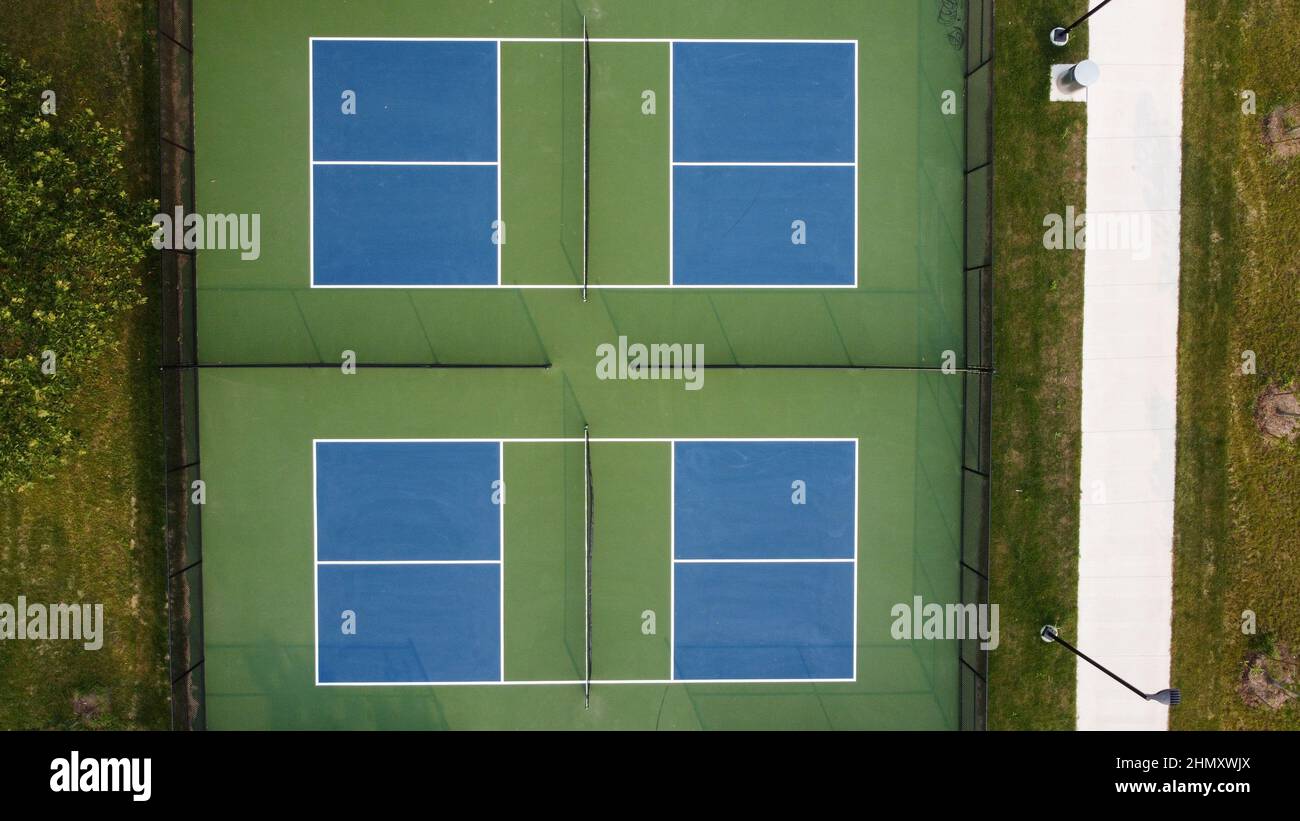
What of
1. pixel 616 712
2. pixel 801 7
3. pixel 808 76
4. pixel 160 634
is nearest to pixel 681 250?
pixel 808 76

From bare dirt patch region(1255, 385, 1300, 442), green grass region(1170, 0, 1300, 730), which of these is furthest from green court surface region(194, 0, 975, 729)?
bare dirt patch region(1255, 385, 1300, 442)

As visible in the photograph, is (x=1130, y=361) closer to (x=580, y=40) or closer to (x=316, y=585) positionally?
(x=580, y=40)

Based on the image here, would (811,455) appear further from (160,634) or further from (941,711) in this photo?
(160,634)

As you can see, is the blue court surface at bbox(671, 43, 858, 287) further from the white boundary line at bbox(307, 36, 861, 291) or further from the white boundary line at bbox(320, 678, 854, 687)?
the white boundary line at bbox(320, 678, 854, 687)

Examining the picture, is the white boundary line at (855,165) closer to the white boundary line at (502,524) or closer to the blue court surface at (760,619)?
the blue court surface at (760,619)

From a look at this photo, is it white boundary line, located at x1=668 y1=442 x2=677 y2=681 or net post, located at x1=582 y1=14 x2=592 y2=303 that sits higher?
net post, located at x1=582 y1=14 x2=592 y2=303

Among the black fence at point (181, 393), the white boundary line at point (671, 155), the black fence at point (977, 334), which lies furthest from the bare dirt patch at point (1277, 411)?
the black fence at point (181, 393)
